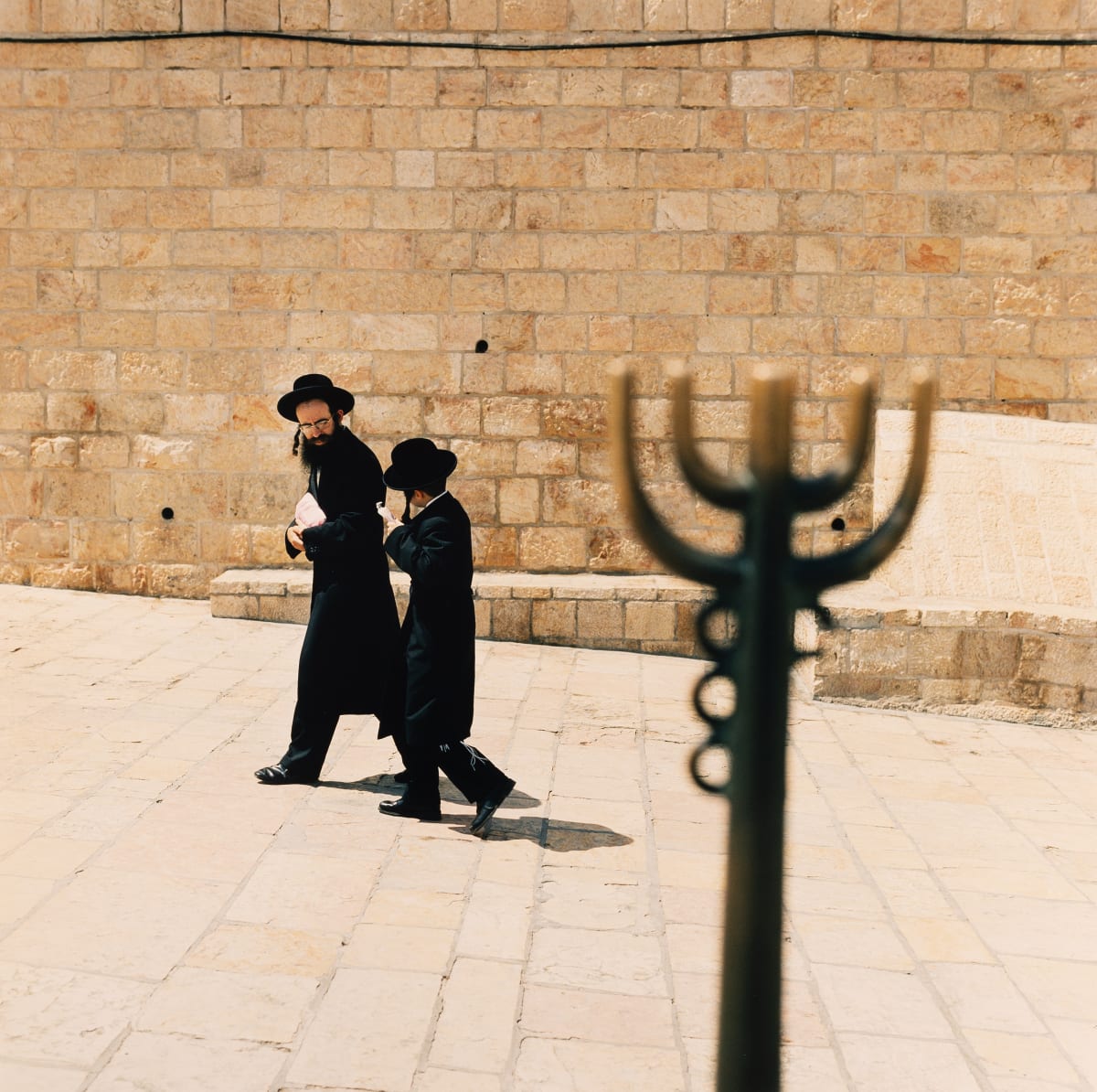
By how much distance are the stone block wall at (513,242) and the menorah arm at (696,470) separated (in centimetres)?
683

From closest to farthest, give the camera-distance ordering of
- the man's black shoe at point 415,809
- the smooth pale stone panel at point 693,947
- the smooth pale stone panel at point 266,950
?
1. the smooth pale stone panel at point 266,950
2. the smooth pale stone panel at point 693,947
3. the man's black shoe at point 415,809

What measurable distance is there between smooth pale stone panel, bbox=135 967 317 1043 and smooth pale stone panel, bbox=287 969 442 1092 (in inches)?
3.1

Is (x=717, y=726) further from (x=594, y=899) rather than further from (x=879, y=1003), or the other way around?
(x=594, y=899)

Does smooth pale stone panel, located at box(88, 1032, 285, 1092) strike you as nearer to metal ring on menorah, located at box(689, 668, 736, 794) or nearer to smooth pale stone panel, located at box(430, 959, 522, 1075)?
smooth pale stone panel, located at box(430, 959, 522, 1075)

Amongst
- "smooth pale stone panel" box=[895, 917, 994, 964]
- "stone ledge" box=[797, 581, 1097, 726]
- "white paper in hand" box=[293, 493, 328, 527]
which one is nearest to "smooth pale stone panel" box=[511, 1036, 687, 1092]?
"smooth pale stone panel" box=[895, 917, 994, 964]

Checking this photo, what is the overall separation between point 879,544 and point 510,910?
2861 millimetres

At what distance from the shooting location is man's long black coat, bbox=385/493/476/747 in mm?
4520

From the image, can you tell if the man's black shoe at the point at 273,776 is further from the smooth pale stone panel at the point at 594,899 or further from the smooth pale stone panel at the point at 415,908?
the smooth pale stone panel at the point at 594,899

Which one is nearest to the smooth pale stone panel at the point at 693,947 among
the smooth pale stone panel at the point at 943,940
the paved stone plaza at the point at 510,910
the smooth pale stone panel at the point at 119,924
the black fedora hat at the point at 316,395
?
the paved stone plaza at the point at 510,910

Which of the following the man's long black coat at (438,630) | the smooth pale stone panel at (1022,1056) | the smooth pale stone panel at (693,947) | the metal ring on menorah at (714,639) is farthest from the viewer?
the man's long black coat at (438,630)

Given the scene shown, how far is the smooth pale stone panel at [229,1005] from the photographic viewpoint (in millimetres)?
3061

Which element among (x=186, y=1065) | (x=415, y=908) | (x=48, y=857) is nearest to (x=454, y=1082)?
(x=186, y=1065)

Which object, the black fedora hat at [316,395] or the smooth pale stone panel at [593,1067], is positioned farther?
the black fedora hat at [316,395]

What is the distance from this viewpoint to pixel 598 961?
11.8 ft
